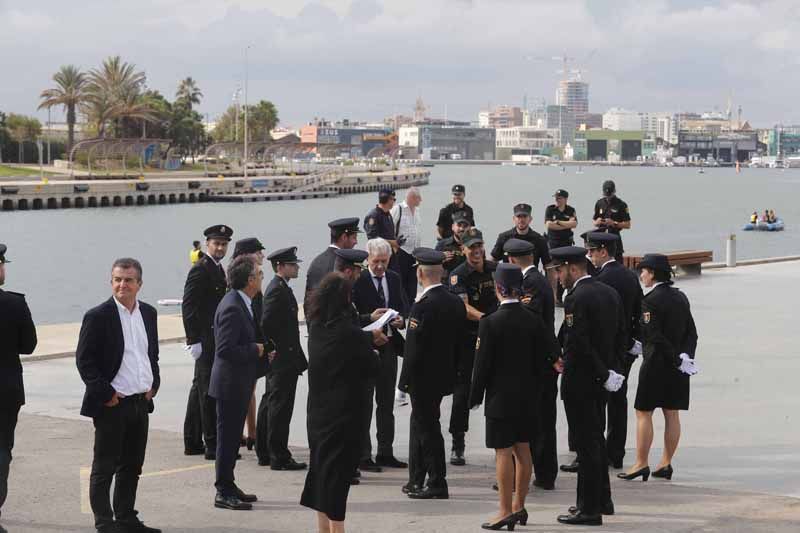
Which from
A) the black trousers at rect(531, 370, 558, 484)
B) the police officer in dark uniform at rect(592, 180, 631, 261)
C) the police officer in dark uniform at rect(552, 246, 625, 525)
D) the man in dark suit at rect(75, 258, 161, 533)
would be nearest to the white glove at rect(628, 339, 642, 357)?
the black trousers at rect(531, 370, 558, 484)

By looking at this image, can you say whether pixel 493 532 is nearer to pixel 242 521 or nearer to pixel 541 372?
pixel 541 372

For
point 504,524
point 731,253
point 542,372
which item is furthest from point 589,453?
point 731,253

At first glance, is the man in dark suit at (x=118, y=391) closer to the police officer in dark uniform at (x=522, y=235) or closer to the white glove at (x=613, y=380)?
the white glove at (x=613, y=380)

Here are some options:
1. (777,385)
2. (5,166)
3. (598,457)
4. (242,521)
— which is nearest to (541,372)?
(598,457)

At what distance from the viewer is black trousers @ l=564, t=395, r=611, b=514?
28.7 feet

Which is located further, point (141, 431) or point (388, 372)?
point (388, 372)

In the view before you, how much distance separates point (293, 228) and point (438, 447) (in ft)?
259

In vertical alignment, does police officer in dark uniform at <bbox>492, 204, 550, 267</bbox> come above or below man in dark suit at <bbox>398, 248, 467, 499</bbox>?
above

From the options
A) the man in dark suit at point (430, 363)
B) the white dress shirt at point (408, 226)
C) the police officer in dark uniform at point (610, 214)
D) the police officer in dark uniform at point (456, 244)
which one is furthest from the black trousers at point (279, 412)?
the police officer in dark uniform at point (610, 214)

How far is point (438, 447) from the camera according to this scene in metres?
9.53

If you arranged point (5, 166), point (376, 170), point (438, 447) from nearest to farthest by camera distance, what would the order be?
1. point (438, 447)
2. point (5, 166)
3. point (376, 170)

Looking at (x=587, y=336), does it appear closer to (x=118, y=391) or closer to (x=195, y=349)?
(x=118, y=391)

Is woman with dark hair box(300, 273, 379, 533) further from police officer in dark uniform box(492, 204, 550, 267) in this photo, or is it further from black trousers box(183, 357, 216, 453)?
police officer in dark uniform box(492, 204, 550, 267)

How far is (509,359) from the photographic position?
28.4 ft
